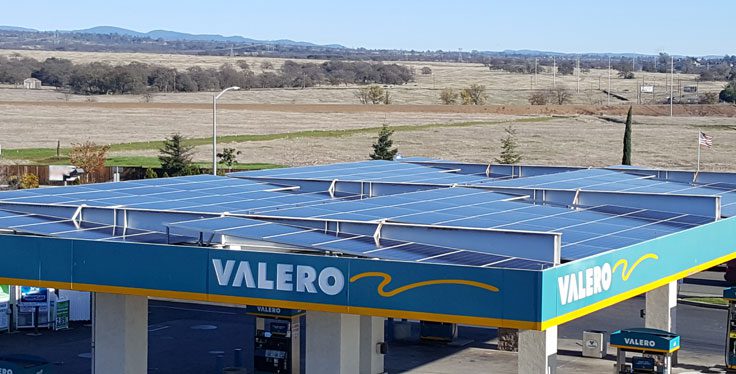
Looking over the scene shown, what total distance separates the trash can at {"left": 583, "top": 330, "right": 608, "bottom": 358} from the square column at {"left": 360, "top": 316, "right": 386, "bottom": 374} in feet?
24.1

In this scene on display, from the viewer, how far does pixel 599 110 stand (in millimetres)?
144125

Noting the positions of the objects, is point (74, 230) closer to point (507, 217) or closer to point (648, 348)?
point (507, 217)

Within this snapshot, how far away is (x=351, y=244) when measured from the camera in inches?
961

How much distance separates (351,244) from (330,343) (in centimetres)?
200

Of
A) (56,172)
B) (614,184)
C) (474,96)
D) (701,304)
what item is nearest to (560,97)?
(474,96)

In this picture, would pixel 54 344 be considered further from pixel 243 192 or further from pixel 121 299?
pixel 121 299

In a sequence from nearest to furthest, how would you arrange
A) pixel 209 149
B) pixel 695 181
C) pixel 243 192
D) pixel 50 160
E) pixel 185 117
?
pixel 243 192
pixel 695 181
pixel 50 160
pixel 209 149
pixel 185 117

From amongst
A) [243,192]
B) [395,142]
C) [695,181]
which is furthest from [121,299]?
[395,142]

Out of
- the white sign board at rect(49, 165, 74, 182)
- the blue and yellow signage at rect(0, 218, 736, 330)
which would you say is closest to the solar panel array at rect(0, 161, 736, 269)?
the blue and yellow signage at rect(0, 218, 736, 330)

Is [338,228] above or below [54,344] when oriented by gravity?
above

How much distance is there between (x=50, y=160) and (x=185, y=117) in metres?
46.2

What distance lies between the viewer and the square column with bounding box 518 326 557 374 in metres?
22.1

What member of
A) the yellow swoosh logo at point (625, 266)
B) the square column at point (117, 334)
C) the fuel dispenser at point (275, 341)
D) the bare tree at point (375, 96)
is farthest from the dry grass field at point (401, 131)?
the yellow swoosh logo at point (625, 266)

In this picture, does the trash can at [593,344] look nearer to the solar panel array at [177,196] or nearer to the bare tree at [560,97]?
the solar panel array at [177,196]
